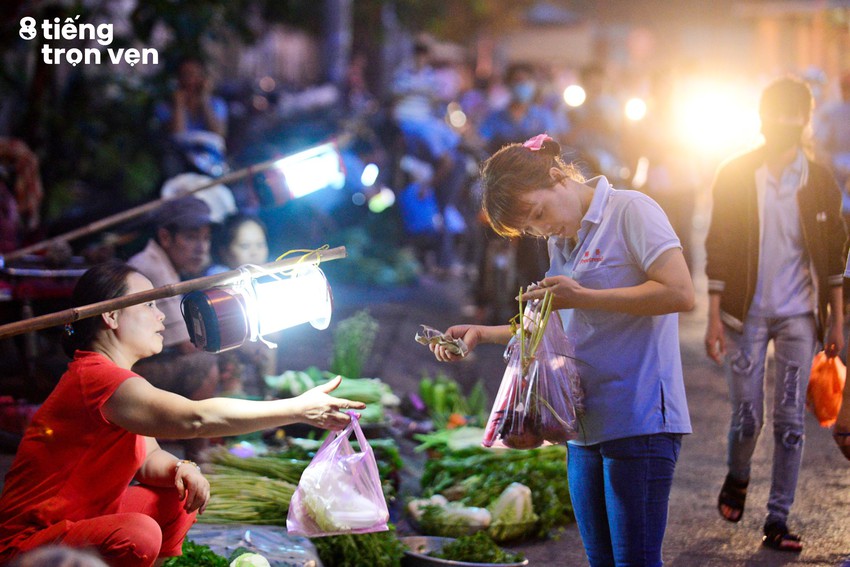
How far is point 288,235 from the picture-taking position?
13180 mm

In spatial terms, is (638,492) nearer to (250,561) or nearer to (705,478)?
(250,561)

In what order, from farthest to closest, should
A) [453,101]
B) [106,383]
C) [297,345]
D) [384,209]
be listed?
[453,101], [384,209], [297,345], [106,383]

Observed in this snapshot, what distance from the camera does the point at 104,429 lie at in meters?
3.63

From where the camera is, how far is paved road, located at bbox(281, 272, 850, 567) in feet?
17.2

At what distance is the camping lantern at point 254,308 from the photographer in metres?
3.60

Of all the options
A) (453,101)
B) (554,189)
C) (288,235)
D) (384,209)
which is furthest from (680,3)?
(554,189)

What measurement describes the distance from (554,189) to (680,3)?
34.2 m

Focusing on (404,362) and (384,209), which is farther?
(384,209)

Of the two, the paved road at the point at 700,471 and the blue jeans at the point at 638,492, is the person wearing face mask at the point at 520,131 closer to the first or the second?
the paved road at the point at 700,471

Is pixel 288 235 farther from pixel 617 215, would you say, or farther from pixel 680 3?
pixel 680 3

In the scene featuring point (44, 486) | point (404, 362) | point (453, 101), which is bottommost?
point (404, 362)

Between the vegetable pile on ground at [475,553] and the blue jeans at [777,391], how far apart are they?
138 centimetres

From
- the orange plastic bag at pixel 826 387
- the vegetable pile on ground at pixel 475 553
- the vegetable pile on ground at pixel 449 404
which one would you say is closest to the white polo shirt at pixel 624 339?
the vegetable pile on ground at pixel 475 553

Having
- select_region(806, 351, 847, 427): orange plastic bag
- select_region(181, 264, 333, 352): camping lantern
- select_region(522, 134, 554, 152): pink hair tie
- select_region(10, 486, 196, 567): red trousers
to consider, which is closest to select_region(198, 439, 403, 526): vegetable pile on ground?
select_region(10, 486, 196, 567): red trousers
